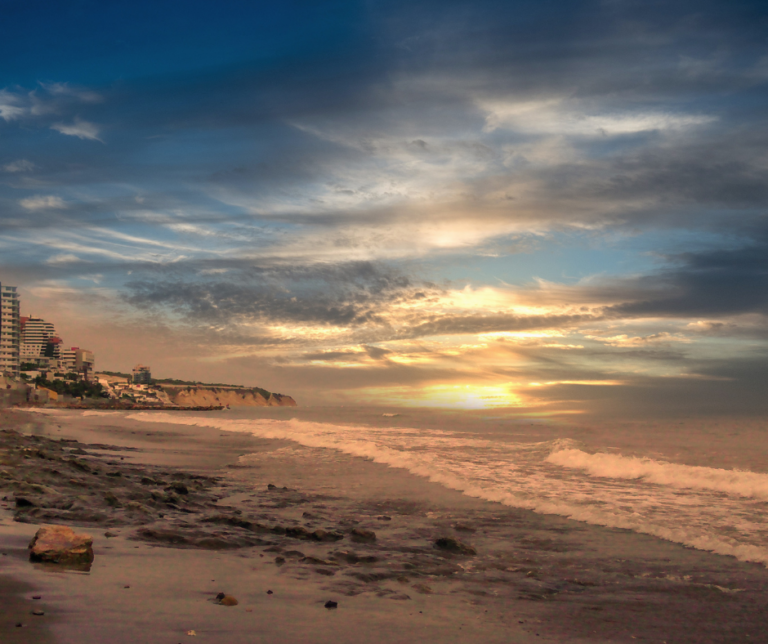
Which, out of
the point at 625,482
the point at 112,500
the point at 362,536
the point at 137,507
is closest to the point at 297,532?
the point at 362,536

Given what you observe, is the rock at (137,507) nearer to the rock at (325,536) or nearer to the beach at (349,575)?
the beach at (349,575)

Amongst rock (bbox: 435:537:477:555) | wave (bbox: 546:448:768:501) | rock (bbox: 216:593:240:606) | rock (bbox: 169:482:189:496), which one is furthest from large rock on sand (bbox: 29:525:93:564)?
wave (bbox: 546:448:768:501)

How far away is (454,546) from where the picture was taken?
28.8 feet

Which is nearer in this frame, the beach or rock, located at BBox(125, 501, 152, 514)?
the beach

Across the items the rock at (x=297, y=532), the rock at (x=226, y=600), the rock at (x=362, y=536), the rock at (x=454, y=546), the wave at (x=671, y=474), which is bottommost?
the rock at (x=297, y=532)

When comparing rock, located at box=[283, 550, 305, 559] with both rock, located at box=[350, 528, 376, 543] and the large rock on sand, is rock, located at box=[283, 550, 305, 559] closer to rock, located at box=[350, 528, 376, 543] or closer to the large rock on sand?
rock, located at box=[350, 528, 376, 543]

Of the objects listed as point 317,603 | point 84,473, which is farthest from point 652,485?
point 84,473

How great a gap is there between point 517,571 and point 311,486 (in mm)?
8963

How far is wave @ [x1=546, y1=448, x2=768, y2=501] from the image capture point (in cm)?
1553

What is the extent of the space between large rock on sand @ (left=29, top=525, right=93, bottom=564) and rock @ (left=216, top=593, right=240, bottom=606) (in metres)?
2.08

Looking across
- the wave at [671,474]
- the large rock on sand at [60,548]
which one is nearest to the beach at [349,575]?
the large rock on sand at [60,548]

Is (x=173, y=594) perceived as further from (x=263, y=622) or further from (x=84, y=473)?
(x=84, y=473)

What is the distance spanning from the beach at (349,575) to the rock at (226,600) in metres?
0.10

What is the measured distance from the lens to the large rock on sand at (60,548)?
6.47 metres
